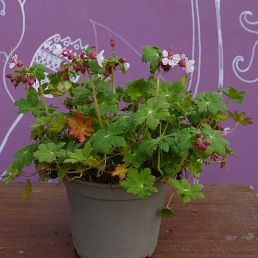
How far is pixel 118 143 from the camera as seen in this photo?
92 cm

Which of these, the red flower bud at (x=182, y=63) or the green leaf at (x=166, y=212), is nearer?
the red flower bud at (x=182, y=63)

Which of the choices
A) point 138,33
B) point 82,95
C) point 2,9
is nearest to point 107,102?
point 82,95

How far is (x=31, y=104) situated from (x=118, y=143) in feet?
0.83

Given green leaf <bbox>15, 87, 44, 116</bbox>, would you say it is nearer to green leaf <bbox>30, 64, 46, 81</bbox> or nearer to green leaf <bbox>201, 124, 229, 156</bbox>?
green leaf <bbox>30, 64, 46, 81</bbox>

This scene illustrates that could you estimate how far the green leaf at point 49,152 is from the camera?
93 cm

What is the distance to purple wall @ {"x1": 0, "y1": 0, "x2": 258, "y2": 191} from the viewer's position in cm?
186

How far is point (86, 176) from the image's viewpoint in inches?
40.5

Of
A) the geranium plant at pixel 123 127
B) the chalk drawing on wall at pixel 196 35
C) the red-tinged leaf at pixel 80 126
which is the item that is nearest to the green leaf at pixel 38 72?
the geranium plant at pixel 123 127

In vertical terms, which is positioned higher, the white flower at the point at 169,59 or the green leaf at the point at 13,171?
the white flower at the point at 169,59

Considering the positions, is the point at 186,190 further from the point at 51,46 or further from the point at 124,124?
the point at 51,46

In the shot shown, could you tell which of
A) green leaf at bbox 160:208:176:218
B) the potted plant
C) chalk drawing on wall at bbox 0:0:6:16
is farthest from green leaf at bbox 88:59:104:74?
chalk drawing on wall at bbox 0:0:6:16

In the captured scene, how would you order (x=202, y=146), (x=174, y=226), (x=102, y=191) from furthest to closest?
(x=174, y=226), (x=102, y=191), (x=202, y=146)

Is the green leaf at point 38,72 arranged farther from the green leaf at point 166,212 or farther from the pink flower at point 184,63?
the green leaf at point 166,212

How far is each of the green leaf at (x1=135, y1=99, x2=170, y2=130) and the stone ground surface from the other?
0.37m
